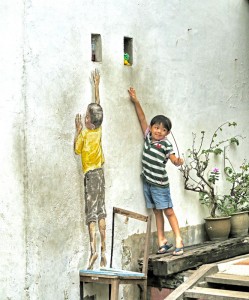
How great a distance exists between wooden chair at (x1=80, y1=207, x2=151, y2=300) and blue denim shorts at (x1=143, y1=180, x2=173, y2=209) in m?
0.54

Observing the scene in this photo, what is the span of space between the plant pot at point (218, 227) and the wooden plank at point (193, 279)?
144 cm

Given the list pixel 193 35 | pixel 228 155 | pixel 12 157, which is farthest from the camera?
pixel 228 155

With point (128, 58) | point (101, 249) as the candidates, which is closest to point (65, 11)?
point (128, 58)

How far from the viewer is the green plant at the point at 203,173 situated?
873 centimetres

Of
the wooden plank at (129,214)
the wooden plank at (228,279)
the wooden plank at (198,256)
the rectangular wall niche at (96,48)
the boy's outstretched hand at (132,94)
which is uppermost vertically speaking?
the rectangular wall niche at (96,48)

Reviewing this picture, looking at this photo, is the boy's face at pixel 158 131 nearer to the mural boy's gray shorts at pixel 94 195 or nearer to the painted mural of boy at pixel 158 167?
the painted mural of boy at pixel 158 167

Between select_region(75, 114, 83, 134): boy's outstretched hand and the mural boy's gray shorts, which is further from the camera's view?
the mural boy's gray shorts

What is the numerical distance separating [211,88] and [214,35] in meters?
0.74

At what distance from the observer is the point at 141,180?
7883mm

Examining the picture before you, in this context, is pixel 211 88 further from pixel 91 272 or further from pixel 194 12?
pixel 91 272

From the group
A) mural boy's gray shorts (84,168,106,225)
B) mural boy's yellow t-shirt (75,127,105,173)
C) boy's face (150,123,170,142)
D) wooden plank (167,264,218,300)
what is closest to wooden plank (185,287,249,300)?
wooden plank (167,264,218,300)

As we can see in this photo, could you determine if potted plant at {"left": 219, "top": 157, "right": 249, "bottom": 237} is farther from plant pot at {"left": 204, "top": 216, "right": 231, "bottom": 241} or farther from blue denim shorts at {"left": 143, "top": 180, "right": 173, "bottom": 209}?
blue denim shorts at {"left": 143, "top": 180, "right": 173, "bottom": 209}

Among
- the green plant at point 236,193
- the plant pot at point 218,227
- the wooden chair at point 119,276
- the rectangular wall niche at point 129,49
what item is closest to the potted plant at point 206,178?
the plant pot at point 218,227

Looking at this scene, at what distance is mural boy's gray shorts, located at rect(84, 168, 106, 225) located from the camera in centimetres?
707
